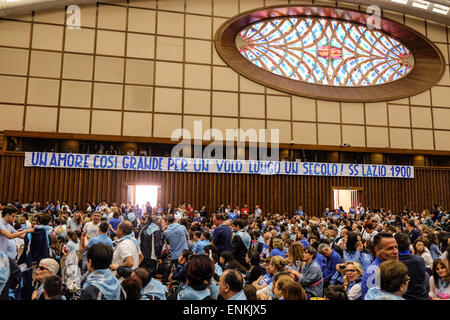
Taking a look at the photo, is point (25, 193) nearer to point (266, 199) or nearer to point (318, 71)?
point (266, 199)

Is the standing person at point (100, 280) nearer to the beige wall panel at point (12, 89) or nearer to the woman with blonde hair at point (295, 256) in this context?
the woman with blonde hair at point (295, 256)

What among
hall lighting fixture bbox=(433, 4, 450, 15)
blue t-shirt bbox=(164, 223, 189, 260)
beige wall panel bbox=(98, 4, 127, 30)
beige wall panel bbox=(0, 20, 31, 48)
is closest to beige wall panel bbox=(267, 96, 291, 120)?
beige wall panel bbox=(98, 4, 127, 30)

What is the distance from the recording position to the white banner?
14.2 m

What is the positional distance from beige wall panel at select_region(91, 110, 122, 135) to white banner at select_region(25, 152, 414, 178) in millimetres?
2116

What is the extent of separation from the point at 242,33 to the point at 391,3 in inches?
349

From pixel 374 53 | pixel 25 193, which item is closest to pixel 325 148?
pixel 374 53

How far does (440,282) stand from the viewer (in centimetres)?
312

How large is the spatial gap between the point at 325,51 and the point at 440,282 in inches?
725

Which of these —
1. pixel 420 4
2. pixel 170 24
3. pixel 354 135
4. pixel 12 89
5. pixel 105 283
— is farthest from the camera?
pixel 420 4

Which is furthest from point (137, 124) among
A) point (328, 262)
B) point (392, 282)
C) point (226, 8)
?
Answer: point (392, 282)

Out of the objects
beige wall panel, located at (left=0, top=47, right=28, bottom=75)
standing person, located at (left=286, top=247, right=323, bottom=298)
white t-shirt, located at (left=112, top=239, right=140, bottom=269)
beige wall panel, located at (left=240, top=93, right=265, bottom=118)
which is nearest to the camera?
standing person, located at (left=286, top=247, right=323, bottom=298)

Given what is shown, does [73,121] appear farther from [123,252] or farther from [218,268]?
[218,268]

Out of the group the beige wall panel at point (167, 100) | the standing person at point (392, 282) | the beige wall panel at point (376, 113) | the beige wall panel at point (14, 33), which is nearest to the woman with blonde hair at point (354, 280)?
the standing person at point (392, 282)

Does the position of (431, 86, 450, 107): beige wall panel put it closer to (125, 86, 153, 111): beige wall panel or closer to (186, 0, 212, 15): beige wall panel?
(186, 0, 212, 15): beige wall panel
